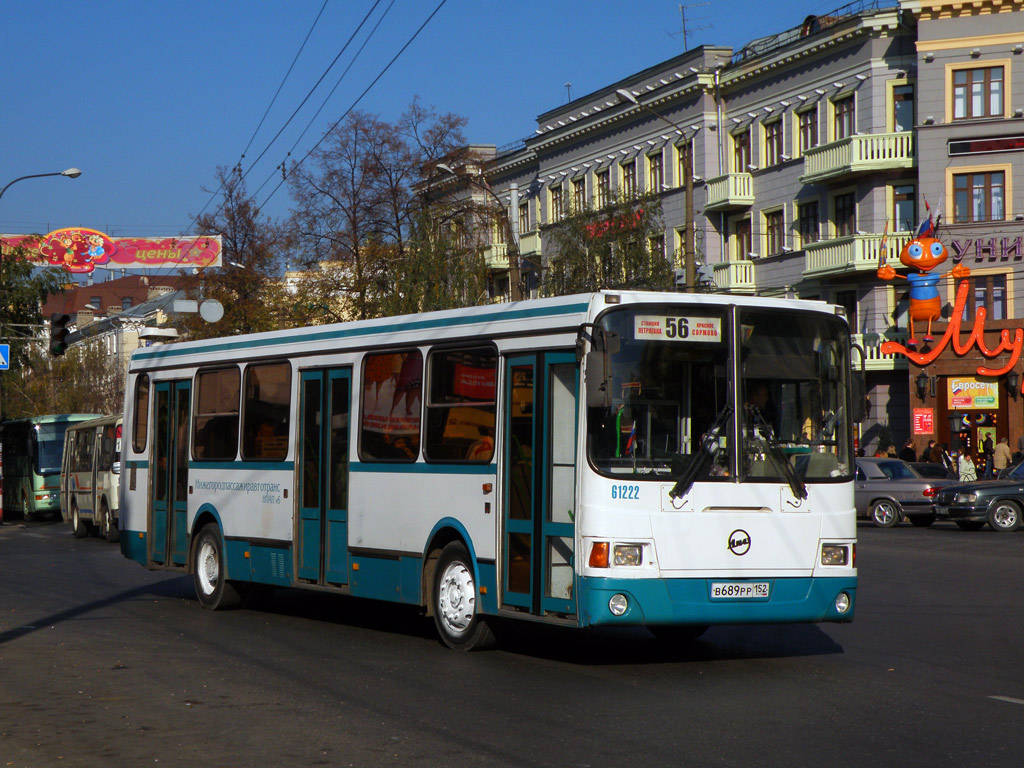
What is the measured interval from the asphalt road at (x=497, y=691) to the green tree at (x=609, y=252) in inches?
854

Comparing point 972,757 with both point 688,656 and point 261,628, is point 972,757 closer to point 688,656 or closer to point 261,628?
point 688,656

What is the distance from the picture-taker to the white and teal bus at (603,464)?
10742 millimetres

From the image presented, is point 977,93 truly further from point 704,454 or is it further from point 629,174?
point 704,454

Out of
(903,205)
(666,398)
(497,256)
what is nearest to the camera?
(666,398)

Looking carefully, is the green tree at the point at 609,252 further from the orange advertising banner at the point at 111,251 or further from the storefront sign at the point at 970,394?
the orange advertising banner at the point at 111,251

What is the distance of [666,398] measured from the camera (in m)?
10.9

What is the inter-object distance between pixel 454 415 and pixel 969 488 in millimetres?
19994

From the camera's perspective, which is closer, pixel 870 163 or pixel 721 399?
pixel 721 399

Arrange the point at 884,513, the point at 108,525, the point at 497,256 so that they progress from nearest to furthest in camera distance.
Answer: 1. the point at 884,513
2. the point at 108,525
3. the point at 497,256

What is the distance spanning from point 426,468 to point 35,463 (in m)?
35.5

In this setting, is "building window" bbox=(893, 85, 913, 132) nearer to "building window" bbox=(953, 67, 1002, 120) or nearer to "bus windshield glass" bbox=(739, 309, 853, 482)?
"building window" bbox=(953, 67, 1002, 120)

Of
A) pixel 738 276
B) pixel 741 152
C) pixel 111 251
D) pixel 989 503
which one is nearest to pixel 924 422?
pixel 738 276

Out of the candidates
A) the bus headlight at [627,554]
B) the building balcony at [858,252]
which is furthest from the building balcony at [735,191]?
the bus headlight at [627,554]

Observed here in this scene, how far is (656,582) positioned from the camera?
10695 millimetres
